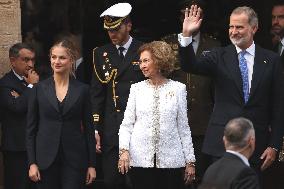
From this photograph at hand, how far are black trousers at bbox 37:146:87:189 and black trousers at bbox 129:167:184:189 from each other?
47cm

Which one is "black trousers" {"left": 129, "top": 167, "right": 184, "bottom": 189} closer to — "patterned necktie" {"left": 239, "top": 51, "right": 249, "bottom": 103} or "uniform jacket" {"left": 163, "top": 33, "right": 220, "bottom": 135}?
"patterned necktie" {"left": 239, "top": 51, "right": 249, "bottom": 103}

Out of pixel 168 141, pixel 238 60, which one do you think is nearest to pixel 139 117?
pixel 168 141

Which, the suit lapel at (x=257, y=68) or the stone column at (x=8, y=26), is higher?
the stone column at (x=8, y=26)

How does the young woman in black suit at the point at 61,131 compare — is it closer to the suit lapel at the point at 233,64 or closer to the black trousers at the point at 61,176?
the black trousers at the point at 61,176

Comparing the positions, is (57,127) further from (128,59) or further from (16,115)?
(128,59)

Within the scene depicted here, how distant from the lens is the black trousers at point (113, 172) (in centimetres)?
977

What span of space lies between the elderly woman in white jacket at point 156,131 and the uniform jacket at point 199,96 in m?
1.16

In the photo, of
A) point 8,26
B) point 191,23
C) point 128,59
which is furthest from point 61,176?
point 8,26

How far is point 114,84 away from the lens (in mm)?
9875

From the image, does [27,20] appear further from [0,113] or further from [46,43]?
[0,113]

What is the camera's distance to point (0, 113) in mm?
9797

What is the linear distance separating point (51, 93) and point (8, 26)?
64.9 inches

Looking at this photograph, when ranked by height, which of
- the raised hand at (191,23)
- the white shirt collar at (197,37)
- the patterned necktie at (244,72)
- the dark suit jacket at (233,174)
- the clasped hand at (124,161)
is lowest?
the clasped hand at (124,161)

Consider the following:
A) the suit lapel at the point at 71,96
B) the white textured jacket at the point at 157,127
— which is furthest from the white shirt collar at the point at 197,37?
the suit lapel at the point at 71,96
